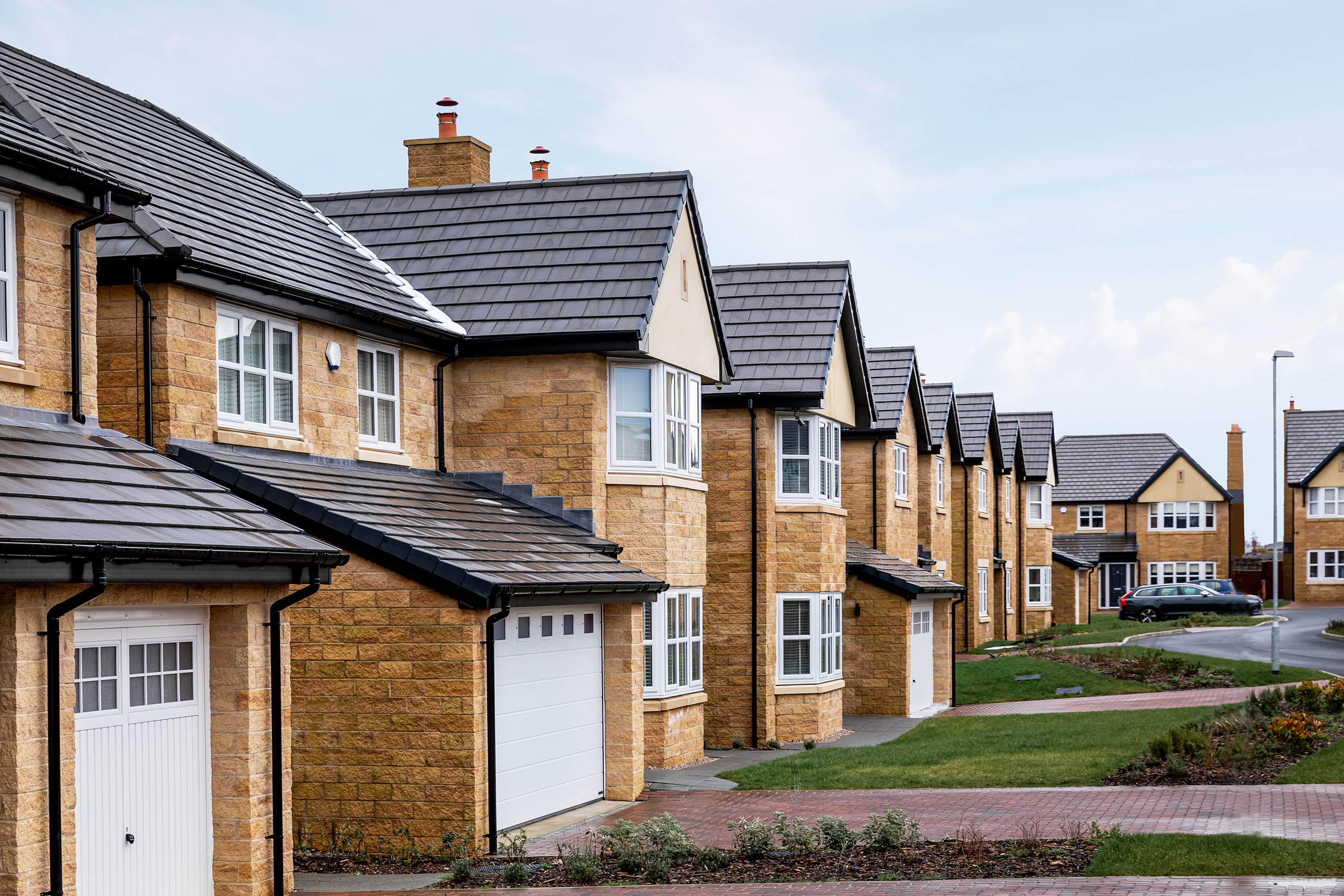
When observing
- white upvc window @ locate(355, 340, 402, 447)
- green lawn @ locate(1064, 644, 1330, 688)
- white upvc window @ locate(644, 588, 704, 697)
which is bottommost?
green lawn @ locate(1064, 644, 1330, 688)

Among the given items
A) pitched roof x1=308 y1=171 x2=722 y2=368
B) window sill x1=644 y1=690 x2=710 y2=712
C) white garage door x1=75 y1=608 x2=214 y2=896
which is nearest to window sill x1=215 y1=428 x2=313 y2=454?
white garage door x1=75 y1=608 x2=214 y2=896

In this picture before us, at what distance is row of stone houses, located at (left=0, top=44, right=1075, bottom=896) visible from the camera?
10547 millimetres

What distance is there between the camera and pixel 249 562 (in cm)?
1092

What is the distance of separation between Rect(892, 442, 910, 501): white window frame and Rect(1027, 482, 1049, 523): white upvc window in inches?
831

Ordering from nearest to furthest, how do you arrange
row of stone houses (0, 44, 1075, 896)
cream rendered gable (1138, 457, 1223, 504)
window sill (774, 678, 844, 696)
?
row of stone houses (0, 44, 1075, 896)
window sill (774, 678, 844, 696)
cream rendered gable (1138, 457, 1223, 504)

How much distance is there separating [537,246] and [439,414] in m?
3.28

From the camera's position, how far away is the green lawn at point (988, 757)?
1816 cm

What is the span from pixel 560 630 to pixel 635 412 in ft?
14.1

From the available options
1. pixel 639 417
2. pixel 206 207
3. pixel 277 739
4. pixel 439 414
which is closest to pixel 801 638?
pixel 639 417

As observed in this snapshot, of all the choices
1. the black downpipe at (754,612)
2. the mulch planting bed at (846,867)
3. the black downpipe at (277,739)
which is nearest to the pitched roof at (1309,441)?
the black downpipe at (754,612)

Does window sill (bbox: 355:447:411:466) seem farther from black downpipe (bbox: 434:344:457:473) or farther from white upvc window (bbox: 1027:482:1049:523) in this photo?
white upvc window (bbox: 1027:482:1049:523)

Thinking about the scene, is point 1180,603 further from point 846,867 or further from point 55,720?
point 55,720

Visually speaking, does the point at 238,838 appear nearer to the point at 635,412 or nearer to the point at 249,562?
the point at 249,562

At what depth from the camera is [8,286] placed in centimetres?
1138
